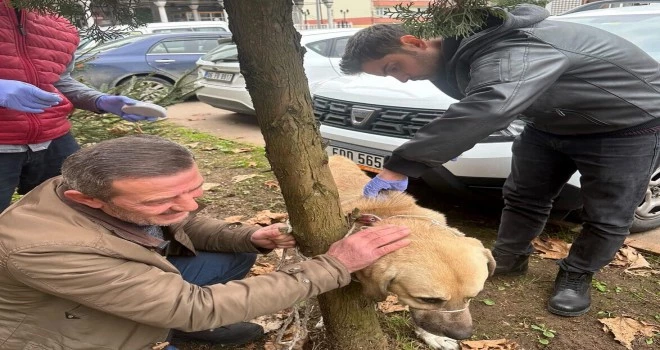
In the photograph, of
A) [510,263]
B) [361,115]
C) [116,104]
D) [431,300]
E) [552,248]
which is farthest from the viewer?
[361,115]

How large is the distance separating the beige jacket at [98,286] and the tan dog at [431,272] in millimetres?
229

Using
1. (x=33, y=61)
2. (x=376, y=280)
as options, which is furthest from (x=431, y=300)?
(x=33, y=61)

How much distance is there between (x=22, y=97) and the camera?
2371 mm

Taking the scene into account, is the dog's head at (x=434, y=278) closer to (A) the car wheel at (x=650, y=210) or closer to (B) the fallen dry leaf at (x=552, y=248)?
(B) the fallen dry leaf at (x=552, y=248)

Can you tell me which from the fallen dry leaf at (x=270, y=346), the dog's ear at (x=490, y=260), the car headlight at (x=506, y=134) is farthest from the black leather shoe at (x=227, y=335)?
the car headlight at (x=506, y=134)

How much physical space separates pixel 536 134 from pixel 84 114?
4207 mm

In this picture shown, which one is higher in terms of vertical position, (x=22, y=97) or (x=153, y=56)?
(x=22, y=97)

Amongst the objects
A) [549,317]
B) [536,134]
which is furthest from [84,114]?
[549,317]

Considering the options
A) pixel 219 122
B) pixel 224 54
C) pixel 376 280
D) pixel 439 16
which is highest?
pixel 439 16

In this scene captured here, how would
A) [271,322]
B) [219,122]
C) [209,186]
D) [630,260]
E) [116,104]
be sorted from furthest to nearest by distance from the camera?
[219,122] → [209,186] → [630,260] → [116,104] → [271,322]

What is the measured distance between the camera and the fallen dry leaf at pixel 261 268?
3316 mm

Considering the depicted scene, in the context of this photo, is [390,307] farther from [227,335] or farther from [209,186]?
[209,186]

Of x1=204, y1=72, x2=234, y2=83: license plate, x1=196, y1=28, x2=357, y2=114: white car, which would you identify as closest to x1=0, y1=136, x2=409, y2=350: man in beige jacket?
x1=196, y1=28, x2=357, y2=114: white car

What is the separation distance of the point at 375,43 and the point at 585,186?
1.47 meters
